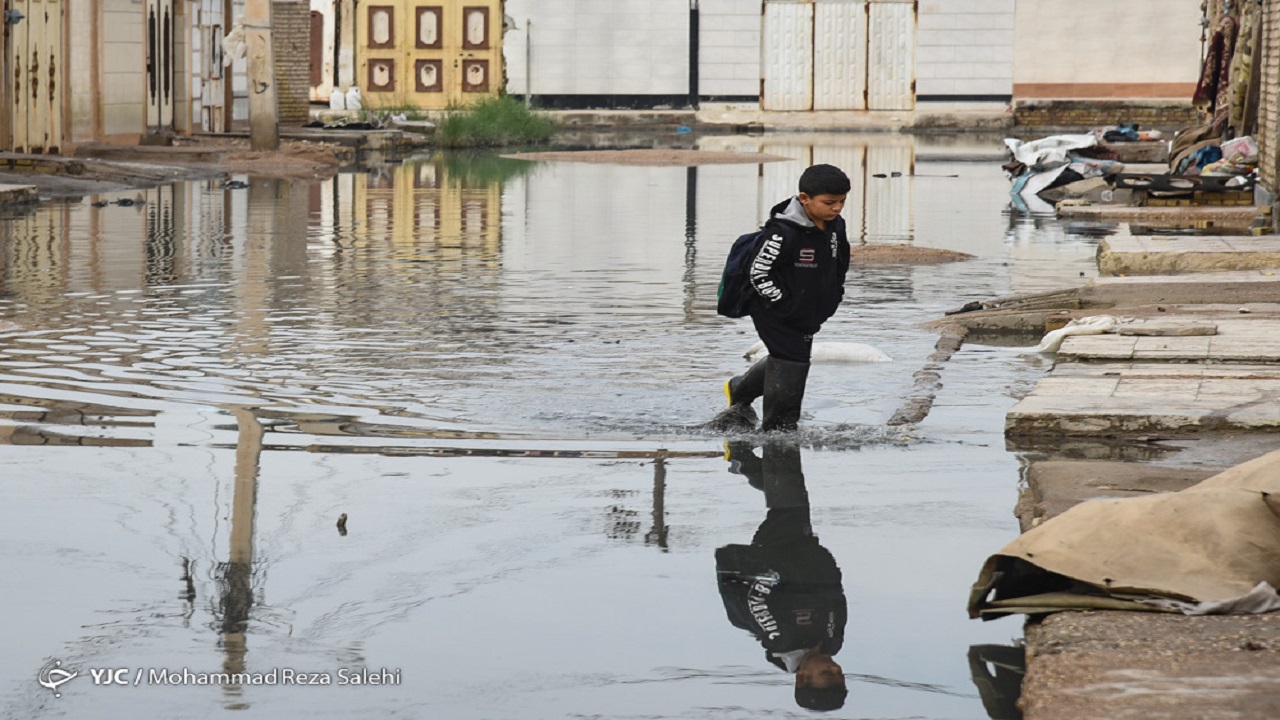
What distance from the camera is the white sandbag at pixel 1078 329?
30.4 ft

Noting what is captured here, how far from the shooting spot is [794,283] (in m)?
7.16

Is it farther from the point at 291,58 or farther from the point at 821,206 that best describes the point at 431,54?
the point at 821,206

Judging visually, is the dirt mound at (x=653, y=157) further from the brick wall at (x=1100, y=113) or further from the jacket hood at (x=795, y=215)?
the jacket hood at (x=795, y=215)

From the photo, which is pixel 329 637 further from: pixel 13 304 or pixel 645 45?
pixel 645 45

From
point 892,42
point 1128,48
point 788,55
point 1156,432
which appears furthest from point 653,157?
point 1156,432

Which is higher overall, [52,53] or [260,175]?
[52,53]

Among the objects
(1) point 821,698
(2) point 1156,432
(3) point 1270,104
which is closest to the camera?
(1) point 821,698

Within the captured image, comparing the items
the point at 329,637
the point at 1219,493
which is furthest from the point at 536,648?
the point at 1219,493

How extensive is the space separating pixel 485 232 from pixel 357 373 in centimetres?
877

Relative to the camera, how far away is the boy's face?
701 centimetres

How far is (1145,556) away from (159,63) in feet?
92.7

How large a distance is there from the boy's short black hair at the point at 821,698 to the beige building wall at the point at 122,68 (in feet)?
83.6

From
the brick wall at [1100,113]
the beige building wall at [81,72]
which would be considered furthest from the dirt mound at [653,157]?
the brick wall at [1100,113]

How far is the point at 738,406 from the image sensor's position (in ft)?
24.7
